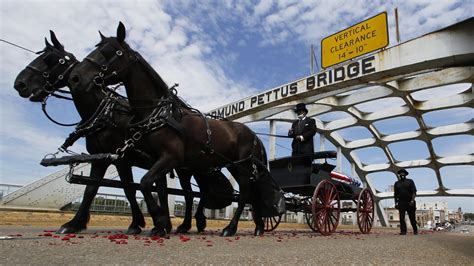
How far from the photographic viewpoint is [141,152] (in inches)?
198

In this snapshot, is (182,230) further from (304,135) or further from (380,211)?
(380,211)

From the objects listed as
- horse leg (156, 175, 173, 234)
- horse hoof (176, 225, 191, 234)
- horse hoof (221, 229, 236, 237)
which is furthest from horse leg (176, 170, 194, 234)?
horse leg (156, 175, 173, 234)

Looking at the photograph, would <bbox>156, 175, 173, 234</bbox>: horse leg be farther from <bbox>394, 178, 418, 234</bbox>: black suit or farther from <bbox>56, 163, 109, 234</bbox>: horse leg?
<bbox>394, 178, 418, 234</bbox>: black suit

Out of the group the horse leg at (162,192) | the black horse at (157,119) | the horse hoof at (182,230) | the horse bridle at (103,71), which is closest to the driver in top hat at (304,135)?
the black horse at (157,119)

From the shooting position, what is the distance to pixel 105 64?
4629mm

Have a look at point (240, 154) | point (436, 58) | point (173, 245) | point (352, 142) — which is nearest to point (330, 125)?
point (352, 142)

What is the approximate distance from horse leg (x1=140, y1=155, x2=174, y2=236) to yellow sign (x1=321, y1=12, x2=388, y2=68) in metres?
12.6

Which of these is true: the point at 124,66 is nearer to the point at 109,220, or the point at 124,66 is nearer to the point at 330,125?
the point at 109,220

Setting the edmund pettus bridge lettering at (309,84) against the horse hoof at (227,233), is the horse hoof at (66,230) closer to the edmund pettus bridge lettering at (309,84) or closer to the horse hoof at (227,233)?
the horse hoof at (227,233)

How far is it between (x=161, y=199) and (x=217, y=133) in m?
1.33

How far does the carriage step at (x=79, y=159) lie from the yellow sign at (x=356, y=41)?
13027 millimetres

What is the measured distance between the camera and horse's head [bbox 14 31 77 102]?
480cm

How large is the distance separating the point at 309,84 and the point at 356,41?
9.19 feet

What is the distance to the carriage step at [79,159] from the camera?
14.9ft
